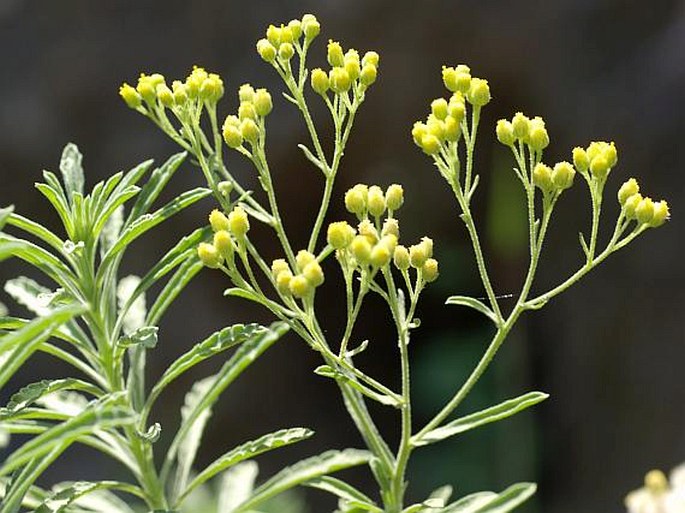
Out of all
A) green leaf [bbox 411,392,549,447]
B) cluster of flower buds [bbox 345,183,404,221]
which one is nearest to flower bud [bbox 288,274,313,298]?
cluster of flower buds [bbox 345,183,404,221]

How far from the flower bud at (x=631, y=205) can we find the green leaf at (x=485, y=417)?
0.84ft

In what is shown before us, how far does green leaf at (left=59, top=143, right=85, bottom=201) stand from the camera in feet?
4.08

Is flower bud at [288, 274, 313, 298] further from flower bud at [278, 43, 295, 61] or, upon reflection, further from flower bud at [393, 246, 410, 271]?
flower bud at [278, 43, 295, 61]

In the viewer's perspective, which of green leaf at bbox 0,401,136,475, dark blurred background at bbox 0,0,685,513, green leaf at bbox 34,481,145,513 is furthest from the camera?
dark blurred background at bbox 0,0,685,513

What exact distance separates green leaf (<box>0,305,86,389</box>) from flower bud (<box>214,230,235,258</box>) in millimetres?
250

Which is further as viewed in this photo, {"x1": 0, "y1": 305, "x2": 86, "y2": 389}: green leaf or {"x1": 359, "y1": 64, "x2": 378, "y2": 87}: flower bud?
{"x1": 359, "y1": 64, "x2": 378, "y2": 87}: flower bud

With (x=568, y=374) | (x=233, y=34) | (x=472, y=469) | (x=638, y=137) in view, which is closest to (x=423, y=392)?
(x=472, y=469)

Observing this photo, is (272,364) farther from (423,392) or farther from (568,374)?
(568,374)

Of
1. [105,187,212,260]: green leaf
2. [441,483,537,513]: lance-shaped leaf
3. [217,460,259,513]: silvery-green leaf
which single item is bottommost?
[441,483,537,513]: lance-shaped leaf

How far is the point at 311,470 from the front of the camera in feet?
3.68

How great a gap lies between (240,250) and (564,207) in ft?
10.6

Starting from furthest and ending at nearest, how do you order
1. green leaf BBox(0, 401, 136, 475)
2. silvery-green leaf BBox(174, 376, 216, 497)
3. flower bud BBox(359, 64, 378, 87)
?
silvery-green leaf BBox(174, 376, 216, 497) → flower bud BBox(359, 64, 378, 87) → green leaf BBox(0, 401, 136, 475)

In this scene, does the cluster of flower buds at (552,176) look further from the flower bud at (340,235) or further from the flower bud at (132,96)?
the flower bud at (132,96)

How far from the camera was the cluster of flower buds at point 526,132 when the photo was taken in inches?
45.3
